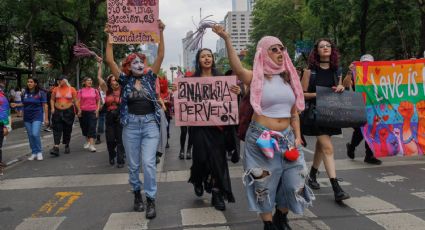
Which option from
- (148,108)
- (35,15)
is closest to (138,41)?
(148,108)

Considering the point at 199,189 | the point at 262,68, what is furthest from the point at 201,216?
the point at 262,68

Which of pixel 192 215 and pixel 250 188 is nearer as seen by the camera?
pixel 250 188

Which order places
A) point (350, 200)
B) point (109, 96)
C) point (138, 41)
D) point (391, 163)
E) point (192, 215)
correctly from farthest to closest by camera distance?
point (109, 96), point (391, 163), point (138, 41), point (350, 200), point (192, 215)

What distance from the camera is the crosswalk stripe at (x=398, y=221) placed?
15.6 ft

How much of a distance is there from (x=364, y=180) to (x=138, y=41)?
11.8ft

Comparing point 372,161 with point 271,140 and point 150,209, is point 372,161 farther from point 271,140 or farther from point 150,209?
point 271,140

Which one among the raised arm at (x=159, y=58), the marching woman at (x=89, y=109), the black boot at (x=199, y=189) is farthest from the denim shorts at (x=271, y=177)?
the marching woman at (x=89, y=109)

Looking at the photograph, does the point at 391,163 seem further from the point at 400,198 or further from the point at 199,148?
the point at 199,148

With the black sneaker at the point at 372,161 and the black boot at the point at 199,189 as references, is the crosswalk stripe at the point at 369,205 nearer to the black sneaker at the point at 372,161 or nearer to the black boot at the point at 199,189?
the black boot at the point at 199,189

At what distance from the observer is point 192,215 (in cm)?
543

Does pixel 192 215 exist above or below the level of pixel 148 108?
below

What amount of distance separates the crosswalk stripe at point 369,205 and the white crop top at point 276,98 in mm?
1770

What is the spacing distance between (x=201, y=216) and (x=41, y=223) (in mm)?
1705

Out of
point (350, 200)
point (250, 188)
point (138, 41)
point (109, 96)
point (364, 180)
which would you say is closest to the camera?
point (250, 188)
